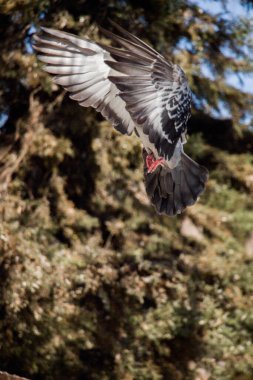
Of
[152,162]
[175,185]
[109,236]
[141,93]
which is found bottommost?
[109,236]

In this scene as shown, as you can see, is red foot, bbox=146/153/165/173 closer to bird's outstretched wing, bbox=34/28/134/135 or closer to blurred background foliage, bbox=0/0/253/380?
bird's outstretched wing, bbox=34/28/134/135

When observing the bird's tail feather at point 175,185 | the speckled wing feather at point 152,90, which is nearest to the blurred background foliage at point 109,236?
the bird's tail feather at point 175,185

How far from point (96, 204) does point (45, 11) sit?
1796 millimetres

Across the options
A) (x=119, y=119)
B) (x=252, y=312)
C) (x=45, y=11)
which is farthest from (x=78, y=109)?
(x=119, y=119)

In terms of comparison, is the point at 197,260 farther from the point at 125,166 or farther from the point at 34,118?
the point at 34,118

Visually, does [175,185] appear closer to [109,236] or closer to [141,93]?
[141,93]

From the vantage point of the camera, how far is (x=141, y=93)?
308 centimetres

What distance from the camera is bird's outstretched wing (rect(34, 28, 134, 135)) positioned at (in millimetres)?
3059

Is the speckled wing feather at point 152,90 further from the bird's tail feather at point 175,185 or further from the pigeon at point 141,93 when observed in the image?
the bird's tail feather at point 175,185

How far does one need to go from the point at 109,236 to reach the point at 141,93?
3.59m

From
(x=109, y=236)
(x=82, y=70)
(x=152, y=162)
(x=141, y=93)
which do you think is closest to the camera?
(x=141, y=93)

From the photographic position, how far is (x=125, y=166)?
6.04m

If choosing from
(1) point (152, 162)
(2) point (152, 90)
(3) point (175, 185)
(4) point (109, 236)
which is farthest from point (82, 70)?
Answer: (4) point (109, 236)

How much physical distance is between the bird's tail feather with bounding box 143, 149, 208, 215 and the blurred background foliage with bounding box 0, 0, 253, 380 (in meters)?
1.77
